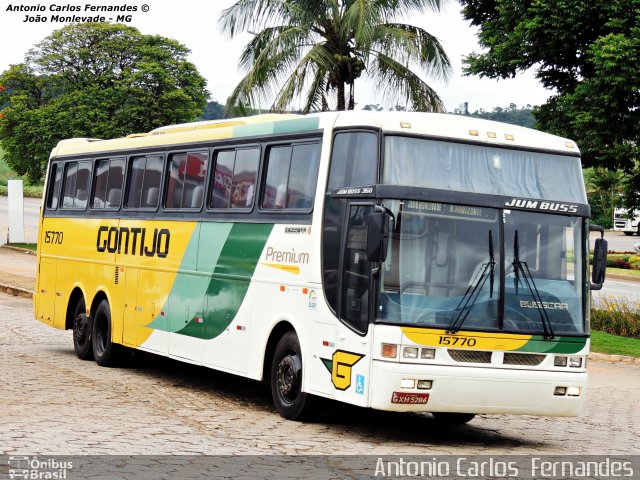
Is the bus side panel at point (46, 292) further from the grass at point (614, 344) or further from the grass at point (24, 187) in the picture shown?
the grass at point (24, 187)

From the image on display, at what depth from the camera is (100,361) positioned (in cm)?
1834

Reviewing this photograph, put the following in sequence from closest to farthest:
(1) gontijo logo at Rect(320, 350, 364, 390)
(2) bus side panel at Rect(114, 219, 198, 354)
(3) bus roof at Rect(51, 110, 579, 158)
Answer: (1) gontijo logo at Rect(320, 350, 364, 390) < (3) bus roof at Rect(51, 110, 579, 158) < (2) bus side panel at Rect(114, 219, 198, 354)

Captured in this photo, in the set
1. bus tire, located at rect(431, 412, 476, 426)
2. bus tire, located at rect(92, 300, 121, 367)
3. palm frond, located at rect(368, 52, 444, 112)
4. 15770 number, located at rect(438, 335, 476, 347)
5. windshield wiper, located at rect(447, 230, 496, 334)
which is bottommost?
bus tire, located at rect(431, 412, 476, 426)

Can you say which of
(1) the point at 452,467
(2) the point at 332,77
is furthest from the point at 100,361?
(2) the point at 332,77

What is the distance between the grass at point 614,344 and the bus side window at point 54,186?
33.9 feet

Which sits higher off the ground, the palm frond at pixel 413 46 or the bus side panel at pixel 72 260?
the palm frond at pixel 413 46

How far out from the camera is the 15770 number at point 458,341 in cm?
1147

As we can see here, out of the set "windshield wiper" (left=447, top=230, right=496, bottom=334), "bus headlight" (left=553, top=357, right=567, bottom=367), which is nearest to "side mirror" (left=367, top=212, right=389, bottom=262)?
"windshield wiper" (left=447, top=230, right=496, bottom=334)

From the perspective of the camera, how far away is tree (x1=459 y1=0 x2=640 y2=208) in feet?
81.6

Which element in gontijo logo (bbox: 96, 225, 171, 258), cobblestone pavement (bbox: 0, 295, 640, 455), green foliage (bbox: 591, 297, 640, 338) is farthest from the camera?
green foliage (bbox: 591, 297, 640, 338)

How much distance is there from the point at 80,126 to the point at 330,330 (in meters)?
43.9

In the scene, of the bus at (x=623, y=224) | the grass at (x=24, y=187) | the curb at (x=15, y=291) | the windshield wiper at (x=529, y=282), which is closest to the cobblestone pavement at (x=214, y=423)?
the windshield wiper at (x=529, y=282)

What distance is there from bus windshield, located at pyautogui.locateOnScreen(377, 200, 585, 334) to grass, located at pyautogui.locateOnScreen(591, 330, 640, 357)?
11.0m

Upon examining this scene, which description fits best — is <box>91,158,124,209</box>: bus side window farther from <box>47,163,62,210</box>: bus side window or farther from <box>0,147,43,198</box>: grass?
<box>0,147,43,198</box>: grass
